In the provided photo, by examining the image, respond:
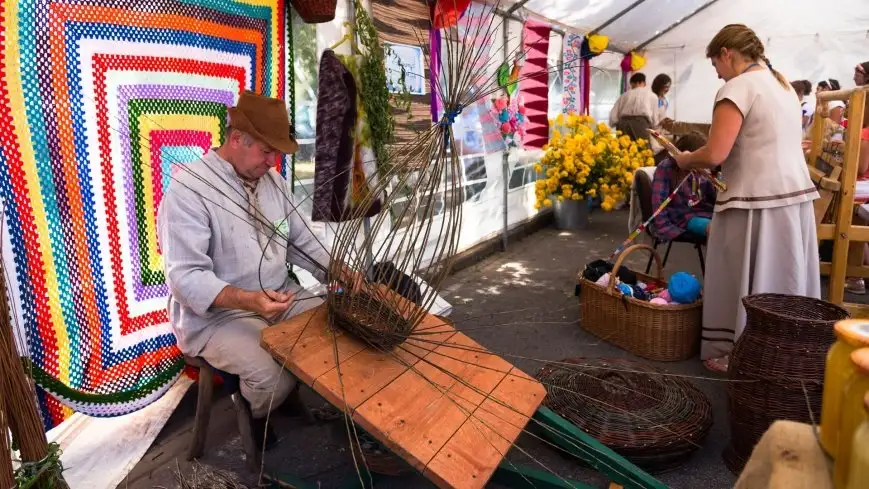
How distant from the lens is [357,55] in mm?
2934

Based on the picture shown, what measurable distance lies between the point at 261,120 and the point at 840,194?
Answer: 2.86 metres

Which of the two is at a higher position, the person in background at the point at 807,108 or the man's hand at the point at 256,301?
the person in background at the point at 807,108

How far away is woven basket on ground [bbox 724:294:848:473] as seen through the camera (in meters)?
1.90

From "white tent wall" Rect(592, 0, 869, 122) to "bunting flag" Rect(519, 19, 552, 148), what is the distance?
3.46 meters

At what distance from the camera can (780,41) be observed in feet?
26.0

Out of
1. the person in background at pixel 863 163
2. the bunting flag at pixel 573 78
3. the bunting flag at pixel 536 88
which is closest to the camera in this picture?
the person in background at pixel 863 163

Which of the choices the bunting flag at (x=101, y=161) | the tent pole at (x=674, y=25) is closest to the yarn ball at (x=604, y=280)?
the bunting flag at (x=101, y=161)

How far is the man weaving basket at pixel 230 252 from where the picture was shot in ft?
5.98

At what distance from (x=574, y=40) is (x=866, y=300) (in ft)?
12.6

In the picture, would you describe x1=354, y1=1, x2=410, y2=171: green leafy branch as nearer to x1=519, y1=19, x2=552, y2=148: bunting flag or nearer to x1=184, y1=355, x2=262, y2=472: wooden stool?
x1=184, y1=355, x2=262, y2=472: wooden stool

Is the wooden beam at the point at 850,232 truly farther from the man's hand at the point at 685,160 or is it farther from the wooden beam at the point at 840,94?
the man's hand at the point at 685,160

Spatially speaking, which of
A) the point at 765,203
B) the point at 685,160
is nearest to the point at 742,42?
the point at 685,160

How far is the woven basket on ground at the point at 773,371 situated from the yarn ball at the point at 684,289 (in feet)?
2.60

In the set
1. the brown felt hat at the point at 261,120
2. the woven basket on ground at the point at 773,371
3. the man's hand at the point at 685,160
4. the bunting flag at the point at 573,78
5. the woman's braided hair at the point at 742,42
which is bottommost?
the woven basket on ground at the point at 773,371
